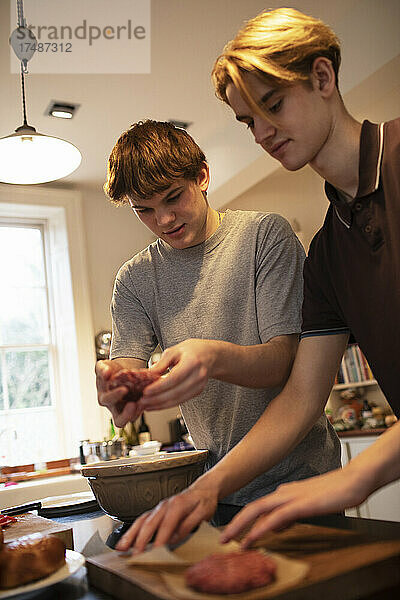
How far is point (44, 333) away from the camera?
16.2 ft

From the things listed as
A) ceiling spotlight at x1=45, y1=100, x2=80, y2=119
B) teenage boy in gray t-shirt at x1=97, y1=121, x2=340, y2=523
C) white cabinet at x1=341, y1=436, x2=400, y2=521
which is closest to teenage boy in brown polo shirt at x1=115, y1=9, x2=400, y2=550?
teenage boy in gray t-shirt at x1=97, y1=121, x2=340, y2=523

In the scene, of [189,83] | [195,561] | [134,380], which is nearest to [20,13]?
[189,83]

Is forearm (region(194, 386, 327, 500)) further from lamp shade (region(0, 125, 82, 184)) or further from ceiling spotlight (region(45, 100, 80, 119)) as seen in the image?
ceiling spotlight (region(45, 100, 80, 119))

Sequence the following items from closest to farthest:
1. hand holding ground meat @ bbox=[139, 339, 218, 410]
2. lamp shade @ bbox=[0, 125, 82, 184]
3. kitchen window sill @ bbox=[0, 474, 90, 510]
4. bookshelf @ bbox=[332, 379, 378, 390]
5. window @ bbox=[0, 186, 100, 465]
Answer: hand holding ground meat @ bbox=[139, 339, 218, 410] → lamp shade @ bbox=[0, 125, 82, 184] → kitchen window sill @ bbox=[0, 474, 90, 510] → bookshelf @ bbox=[332, 379, 378, 390] → window @ bbox=[0, 186, 100, 465]

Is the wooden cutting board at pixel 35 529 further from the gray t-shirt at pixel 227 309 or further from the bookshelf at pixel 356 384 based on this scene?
the bookshelf at pixel 356 384

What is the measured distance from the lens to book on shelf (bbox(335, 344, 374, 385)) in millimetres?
4191

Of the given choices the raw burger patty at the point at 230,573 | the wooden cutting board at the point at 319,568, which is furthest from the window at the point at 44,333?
the raw burger patty at the point at 230,573

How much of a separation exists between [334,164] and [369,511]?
10.4 ft

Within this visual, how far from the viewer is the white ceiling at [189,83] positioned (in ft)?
10.4

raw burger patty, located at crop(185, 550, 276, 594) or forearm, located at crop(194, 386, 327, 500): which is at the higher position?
forearm, located at crop(194, 386, 327, 500)

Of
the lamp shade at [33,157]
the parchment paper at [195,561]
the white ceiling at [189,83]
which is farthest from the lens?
the white ceiling at [189,83]

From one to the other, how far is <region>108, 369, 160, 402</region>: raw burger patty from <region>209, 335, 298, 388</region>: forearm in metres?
0.12

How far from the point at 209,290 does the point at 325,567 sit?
0.84 m

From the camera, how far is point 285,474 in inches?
50.7
